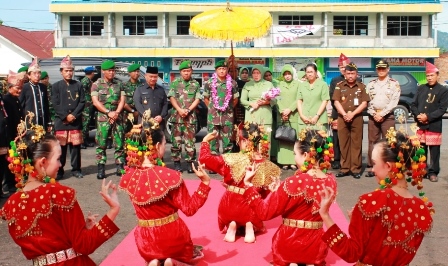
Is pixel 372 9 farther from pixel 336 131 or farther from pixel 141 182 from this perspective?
pixel 141 182

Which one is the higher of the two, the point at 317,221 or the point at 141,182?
the point at 141,182

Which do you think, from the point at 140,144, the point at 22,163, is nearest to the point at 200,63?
the point at 140,144

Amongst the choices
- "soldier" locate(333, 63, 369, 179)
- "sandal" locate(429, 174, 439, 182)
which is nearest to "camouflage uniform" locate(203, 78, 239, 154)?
"soldier" locate(333, 63, 369, 179)

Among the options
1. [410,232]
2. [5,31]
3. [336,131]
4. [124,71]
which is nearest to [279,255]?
[410,232]

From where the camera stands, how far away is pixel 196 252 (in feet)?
16.1

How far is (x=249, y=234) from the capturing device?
18.0ft

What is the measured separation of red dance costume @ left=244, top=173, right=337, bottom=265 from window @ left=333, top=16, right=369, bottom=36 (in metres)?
25.0

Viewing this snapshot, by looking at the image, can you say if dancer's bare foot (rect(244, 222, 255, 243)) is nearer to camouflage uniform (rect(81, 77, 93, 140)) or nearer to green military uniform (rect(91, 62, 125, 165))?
green military uniform (rect(91, 62, 125, 165))

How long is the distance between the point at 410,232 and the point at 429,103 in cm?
578

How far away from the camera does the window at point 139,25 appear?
28375 millimetres

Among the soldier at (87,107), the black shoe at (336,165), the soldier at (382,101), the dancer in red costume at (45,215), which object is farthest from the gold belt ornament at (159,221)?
the soldier at (87,107)

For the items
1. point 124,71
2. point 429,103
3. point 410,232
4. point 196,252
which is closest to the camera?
point 410,232

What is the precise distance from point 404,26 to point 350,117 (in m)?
21.7

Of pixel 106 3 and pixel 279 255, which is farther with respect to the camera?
pixel 106 3
